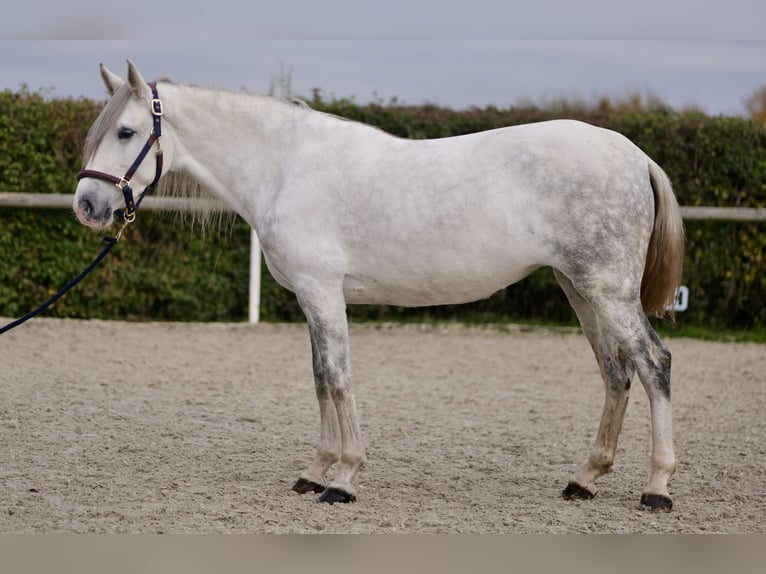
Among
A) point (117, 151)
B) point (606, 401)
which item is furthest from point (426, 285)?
point (117, 151)

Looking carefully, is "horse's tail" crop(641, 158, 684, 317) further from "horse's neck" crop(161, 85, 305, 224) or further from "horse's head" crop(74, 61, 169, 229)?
"horse's head" crop(74, 61, 169, 229)

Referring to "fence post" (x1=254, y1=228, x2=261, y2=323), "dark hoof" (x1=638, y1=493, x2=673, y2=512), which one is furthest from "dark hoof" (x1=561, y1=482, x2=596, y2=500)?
"fence post" (x1=254, y1=228, x2=261, y2=323)

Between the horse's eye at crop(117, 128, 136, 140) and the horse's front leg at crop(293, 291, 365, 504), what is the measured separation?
1.04 meters

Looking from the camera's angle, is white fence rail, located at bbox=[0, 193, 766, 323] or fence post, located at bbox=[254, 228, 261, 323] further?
fence post, located at bbox=[254, 228, 261, 323]

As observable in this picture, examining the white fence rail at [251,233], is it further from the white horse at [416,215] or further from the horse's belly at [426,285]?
the horse's belly at [426,285]

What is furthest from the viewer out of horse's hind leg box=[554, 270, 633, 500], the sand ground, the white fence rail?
the white fence rail

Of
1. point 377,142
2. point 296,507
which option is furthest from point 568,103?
point 296,507

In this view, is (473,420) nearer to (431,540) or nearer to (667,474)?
(667,474)

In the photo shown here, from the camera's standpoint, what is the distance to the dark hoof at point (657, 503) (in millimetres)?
4066

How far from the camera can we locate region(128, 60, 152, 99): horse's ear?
4098mm

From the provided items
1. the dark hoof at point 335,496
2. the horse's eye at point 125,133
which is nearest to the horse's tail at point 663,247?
the dark hoof at point 335,496

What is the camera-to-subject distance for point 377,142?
4.30 meters

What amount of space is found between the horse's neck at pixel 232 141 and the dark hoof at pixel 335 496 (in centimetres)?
130

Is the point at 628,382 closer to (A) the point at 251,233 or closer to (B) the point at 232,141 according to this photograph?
(B) the point at 232,141
